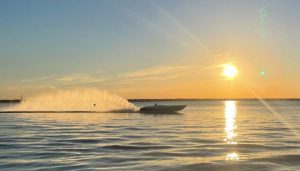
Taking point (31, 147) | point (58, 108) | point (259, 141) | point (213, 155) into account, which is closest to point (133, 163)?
point (213, 155)

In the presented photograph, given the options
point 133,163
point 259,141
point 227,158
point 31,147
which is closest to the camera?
point 133,163

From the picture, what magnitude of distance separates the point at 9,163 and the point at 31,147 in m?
6.45

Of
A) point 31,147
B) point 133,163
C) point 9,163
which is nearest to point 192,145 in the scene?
point 133,163

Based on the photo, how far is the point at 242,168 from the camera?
754 inches

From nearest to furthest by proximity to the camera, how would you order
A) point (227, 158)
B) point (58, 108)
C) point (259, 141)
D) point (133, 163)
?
point (133, 163) → point (227, 158) → point (259, 141) → point (58, 108)

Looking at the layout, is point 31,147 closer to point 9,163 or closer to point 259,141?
A: point 9,163

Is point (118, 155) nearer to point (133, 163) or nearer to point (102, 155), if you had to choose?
point (102, 155)

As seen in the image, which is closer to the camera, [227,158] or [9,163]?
[9,163]

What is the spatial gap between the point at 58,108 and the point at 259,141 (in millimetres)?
82113

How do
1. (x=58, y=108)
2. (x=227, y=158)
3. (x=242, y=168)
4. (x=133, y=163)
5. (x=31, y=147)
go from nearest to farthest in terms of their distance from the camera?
(x=242, y=168) < (x=133, y=163) < (x=227, y=158) < (x=31, y=147) < (x=58, y=108)

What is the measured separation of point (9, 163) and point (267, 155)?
520 inches

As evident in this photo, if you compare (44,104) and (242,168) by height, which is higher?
(44,104)

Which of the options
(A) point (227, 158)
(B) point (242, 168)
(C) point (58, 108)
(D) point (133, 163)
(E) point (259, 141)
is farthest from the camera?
(C) point (58, 108)

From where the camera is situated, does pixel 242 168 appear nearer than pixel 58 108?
Yes
